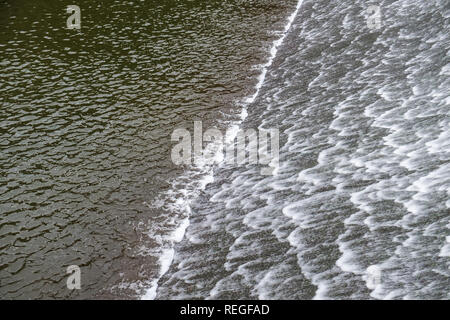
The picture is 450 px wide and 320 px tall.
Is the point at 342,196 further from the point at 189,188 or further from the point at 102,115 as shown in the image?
the point at 102,115

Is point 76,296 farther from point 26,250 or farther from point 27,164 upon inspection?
point 27,164

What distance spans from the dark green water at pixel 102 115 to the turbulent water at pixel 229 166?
0.06 m

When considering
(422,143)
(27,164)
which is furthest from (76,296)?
(422,143)

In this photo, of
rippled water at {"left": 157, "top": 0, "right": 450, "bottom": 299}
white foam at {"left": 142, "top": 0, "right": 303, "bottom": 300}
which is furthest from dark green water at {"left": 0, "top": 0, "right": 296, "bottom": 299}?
rippled water at {"left": 157, "top": 0, "right": 450, "bottom": 299}

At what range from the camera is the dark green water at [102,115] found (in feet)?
34.3

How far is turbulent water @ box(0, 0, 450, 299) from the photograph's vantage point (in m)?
9.57

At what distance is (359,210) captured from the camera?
34.5 ft

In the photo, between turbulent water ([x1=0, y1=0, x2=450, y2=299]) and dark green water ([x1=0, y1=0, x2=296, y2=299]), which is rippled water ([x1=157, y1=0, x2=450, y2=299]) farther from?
dark green water ([x1=0, y1=0, x2=296, y2=299])

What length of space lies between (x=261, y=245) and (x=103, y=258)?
3.23m

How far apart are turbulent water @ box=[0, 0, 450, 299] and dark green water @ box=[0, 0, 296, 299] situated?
0.20 feet

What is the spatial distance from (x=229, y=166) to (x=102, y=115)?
478 cm

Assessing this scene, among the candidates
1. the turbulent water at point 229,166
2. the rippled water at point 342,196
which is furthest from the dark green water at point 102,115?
the rippled water at point 342,196

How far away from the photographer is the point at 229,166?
13828 millimetres

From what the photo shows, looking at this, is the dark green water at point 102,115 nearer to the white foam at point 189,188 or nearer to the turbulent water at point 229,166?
the turbulent water at point 229,166
